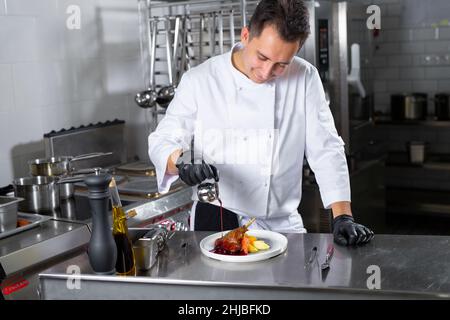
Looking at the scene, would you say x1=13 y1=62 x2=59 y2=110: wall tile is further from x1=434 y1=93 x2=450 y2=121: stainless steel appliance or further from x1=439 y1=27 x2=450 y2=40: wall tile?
x1=439 y1=27 x2=450 y2=40: wall tile

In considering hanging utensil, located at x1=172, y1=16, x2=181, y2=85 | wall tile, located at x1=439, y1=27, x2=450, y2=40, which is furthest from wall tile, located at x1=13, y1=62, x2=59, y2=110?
wall tile, located at x1=439, y1=27, x2=450, y2=40

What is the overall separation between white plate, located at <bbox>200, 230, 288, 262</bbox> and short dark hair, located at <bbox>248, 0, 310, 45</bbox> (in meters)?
0.66

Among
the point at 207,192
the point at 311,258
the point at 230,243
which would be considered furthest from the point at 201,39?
the point at 311,258

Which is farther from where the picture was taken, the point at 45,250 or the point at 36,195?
the point at 36,195

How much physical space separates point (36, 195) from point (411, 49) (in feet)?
14.0

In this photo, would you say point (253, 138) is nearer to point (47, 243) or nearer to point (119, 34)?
point (47, 243)

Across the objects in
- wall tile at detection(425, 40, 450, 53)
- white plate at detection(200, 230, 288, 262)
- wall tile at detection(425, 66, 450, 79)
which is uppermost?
wall tile at detection(425, 40, 450, 53)

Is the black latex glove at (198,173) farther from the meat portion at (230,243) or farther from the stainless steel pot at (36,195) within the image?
the stainless steel pot at (36,195)

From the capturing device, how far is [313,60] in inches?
154

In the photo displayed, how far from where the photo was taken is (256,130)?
95.8 inches

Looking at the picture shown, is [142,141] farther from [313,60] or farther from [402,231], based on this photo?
[402,231]

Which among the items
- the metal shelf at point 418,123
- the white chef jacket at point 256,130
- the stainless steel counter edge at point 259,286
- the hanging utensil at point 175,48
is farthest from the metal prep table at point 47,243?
the metal shelf at point 418,123

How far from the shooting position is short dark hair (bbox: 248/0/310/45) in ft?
6.56

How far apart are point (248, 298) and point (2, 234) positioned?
118cm
